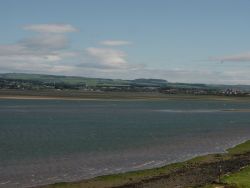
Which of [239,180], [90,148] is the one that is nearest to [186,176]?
[239,180]

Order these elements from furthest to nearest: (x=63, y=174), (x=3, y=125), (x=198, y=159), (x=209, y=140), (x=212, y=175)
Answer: (x=3, y=125), (x=209, y=140), (x=198, y=159), (x=63, y=174), (x=212, y=175)

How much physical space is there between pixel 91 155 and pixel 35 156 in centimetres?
490

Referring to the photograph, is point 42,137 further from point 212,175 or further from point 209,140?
point 212,175

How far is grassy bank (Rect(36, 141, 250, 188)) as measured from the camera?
30.1 m

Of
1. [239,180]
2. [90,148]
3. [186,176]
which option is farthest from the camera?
[90,148]

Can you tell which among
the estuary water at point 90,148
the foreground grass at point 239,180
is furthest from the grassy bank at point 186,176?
the estuary water at point 90,148

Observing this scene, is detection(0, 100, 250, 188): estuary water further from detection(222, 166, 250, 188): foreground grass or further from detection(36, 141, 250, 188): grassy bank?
detection(222, 166, 250, 188): foreground grass

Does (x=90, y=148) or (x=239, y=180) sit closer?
(x=239, y=180)

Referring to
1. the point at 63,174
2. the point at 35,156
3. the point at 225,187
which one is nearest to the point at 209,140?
the point at 35,156

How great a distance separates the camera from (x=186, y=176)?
111ft

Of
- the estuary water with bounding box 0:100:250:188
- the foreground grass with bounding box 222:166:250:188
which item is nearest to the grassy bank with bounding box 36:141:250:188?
the foreground grass with bounding box 222:166:250:188

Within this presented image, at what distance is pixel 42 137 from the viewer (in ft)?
200

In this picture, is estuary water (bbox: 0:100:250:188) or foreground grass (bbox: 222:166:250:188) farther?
estuary water (bbox: 0:100:250:188)

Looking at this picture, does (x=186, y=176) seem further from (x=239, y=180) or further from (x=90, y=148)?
(x=90, y=148)
